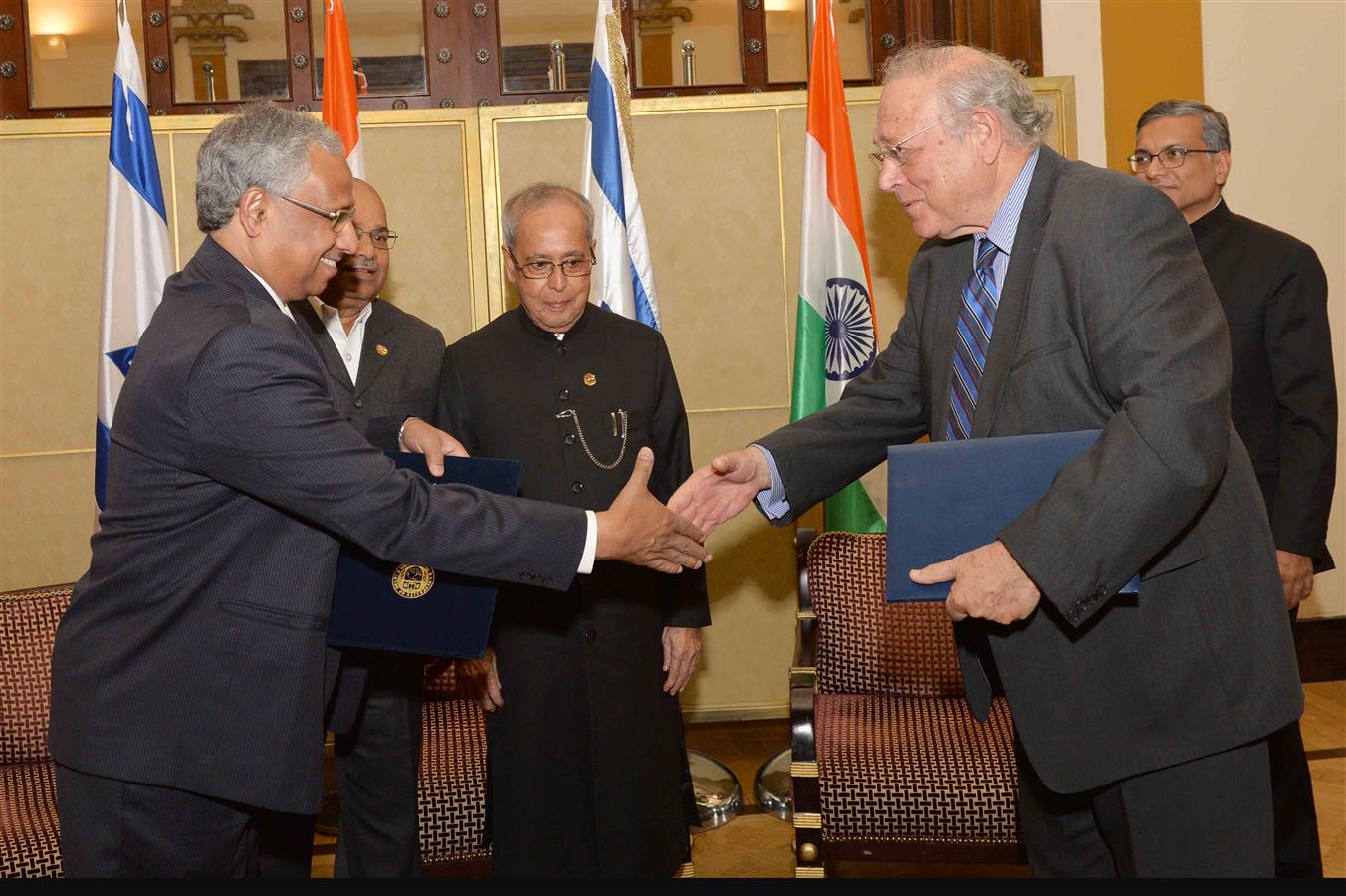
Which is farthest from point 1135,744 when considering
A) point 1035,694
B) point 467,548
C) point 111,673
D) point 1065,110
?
point 1065,110

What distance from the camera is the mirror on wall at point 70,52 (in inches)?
207

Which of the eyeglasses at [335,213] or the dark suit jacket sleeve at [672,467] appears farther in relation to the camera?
the dark suit jacket sleeve at [672,467]

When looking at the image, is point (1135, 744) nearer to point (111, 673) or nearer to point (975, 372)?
→ point (975, 372)

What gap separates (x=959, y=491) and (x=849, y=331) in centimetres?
240

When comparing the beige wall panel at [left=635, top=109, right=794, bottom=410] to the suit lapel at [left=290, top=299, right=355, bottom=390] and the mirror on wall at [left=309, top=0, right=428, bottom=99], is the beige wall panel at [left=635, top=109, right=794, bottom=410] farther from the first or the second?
the suit lapel at [left=290, top=299, right=355, bottom=390]

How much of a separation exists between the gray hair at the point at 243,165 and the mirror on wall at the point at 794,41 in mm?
3666

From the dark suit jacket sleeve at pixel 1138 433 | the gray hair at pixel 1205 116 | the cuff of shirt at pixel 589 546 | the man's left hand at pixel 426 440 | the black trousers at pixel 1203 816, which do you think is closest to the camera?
the dark suit jacket sleeve at pixel 1138 433

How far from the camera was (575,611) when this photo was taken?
3027 mm

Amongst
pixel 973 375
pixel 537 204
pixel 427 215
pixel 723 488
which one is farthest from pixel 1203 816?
pixel 427 215

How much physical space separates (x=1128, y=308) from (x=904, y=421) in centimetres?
84

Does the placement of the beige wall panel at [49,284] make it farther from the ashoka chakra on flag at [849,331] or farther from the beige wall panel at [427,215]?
the ashoka chakra on flag at [849,331]

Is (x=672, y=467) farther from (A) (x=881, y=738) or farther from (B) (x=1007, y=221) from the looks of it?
(B) (x=1007, y=221)

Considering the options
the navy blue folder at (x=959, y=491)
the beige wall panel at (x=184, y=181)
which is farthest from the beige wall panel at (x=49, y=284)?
the navy blue folder at (x=959, y=491)

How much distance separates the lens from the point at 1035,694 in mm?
1971
